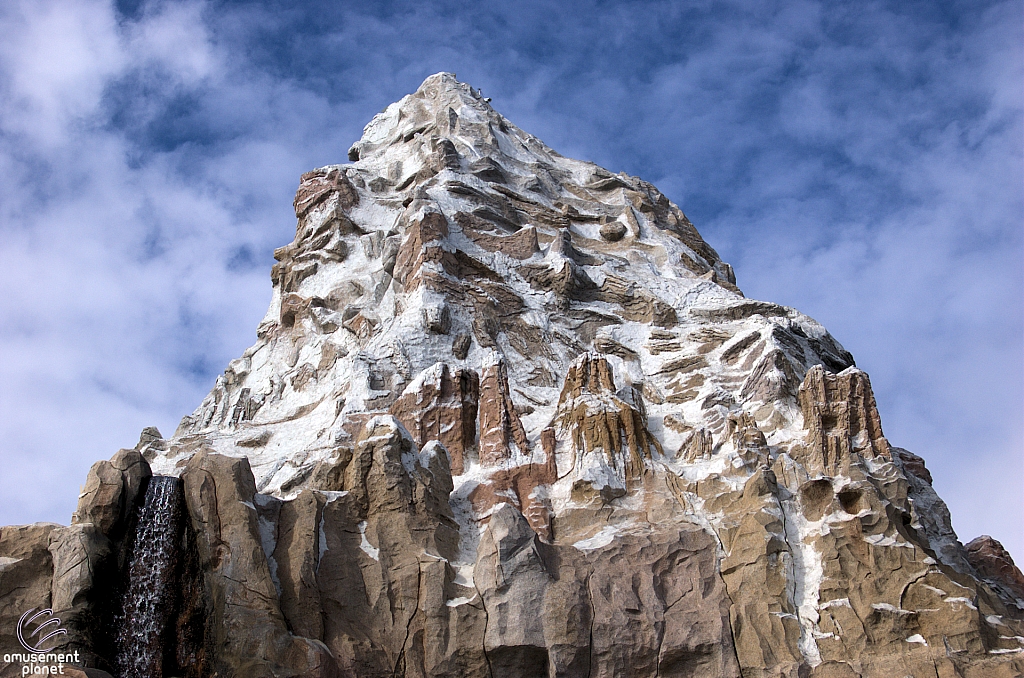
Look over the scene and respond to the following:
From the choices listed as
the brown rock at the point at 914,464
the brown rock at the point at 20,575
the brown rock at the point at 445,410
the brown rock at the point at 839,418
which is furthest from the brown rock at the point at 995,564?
the brown rock at the point at 20,575

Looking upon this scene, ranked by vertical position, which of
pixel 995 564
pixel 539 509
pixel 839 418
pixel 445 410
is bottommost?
pixel 995 564

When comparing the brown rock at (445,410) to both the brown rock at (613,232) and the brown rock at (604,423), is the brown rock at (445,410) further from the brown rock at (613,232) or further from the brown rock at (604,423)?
the brown rock at (613,232)

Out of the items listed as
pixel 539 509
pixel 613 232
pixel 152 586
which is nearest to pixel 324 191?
pixel 613 232

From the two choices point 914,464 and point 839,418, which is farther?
point 914,464

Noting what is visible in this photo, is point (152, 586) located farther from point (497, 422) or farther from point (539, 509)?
point (497, 422)

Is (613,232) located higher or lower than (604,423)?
higher

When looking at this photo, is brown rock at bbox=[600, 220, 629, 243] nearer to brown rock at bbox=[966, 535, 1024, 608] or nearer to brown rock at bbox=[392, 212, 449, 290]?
brown rock at bbox=[392, 212, 449, 290]

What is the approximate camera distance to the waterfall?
2619cm

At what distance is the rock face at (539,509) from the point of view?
93.8ft

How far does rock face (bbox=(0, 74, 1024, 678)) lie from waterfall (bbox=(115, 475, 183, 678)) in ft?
1.39

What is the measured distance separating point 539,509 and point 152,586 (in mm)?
14066

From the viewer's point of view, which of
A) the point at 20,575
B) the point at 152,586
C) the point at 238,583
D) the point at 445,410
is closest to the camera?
the point at 20,575

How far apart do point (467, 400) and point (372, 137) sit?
50971mm

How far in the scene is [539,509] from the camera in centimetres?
3575
